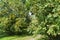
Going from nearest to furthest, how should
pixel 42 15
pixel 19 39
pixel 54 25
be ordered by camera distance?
1. pixel 54 25
2. pixel 42 15
3. pixel 19 39

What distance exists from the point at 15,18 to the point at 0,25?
7.46ft

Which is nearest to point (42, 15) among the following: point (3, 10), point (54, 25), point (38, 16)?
point (38, 16)

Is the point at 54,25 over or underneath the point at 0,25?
underneath

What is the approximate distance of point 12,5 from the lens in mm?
23469

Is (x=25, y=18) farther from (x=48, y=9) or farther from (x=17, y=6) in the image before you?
(x=48, y=9)

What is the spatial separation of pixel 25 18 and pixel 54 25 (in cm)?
1081

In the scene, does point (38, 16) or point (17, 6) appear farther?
point (17, 6)

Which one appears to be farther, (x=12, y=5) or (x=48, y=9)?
(x=12, y=5)

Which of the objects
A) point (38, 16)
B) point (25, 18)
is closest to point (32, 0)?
point (38, 16)

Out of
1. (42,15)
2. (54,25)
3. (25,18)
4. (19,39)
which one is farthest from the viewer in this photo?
(25,18)

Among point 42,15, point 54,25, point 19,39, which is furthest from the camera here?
point 19,39

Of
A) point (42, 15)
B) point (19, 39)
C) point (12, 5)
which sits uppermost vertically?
point (12, 5)

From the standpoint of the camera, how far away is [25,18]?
23.1 metres

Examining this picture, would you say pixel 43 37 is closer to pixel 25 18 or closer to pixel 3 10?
pixel 25 18
